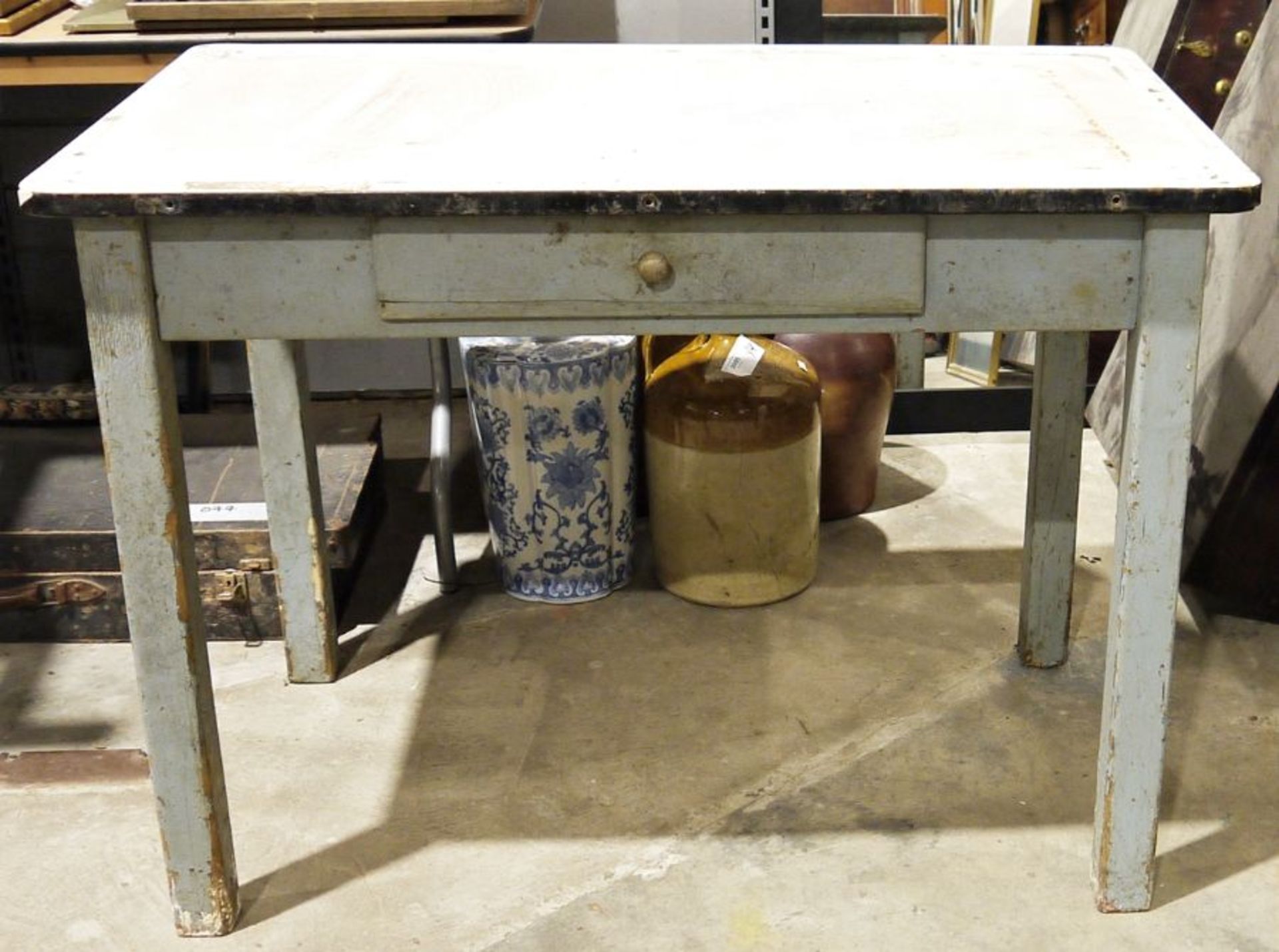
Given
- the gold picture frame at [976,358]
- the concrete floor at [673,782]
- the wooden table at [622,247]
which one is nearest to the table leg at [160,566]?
the wooden table at [622,247]

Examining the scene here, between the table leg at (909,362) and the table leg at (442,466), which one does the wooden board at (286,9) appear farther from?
the table leg at (909,362)

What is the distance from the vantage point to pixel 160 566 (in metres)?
1.57

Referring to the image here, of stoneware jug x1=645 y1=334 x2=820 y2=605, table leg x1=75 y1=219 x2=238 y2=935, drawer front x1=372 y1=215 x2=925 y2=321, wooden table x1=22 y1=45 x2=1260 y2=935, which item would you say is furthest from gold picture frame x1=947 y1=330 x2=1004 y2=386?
table leg x1=75 y1=219 x2=238 y2=935

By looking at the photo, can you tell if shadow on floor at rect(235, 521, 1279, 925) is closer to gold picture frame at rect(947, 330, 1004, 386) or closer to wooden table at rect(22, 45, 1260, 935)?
wooden table at rect(22, 45, 1260, 935)

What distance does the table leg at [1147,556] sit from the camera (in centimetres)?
149

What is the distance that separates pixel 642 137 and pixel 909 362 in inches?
76.2

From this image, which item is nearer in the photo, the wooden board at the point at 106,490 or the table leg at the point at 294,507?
the table leg at the point at 294,507

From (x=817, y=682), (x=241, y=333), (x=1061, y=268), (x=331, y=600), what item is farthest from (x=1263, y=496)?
(x=241, y=333)

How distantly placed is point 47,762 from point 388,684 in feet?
1.61

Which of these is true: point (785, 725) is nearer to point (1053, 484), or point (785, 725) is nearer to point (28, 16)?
point (1053, 484)

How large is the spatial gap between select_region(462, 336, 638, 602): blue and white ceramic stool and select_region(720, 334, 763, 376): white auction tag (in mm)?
165

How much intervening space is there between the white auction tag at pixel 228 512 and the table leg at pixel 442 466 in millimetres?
298

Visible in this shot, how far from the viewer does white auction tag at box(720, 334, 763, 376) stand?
2461 millimetres

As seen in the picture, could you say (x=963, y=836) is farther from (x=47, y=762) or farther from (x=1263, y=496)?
(x=47, y=762)
